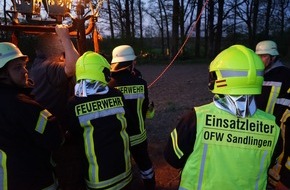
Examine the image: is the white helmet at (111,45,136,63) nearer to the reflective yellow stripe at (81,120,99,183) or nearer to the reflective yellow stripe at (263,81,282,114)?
the reflective yellow stripe at (81,120,99,183)

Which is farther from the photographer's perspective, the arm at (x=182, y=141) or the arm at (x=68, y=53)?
the arm at (x=68, y=53)

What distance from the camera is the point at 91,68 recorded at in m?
2.94

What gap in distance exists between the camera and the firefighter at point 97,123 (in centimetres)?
291

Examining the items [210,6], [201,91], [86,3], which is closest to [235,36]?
[210,6]

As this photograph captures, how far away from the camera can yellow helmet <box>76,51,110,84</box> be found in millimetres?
2928

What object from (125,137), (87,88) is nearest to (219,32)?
(125,137)

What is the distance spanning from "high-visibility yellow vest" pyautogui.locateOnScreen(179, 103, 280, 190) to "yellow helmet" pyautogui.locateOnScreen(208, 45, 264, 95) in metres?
0.17

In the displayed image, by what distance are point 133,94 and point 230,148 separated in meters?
2.11

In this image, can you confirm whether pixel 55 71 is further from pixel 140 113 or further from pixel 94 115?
pixel 140 113

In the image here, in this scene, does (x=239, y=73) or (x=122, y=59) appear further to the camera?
(x=122, y=59)

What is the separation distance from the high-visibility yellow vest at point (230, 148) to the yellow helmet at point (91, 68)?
3.60ft

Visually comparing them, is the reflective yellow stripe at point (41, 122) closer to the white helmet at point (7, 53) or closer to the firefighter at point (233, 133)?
the white helmet at point (7, 53)

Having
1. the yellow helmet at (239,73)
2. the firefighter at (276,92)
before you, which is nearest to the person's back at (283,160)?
the firefighter at (276,92)

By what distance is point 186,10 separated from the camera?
41.9 meters
